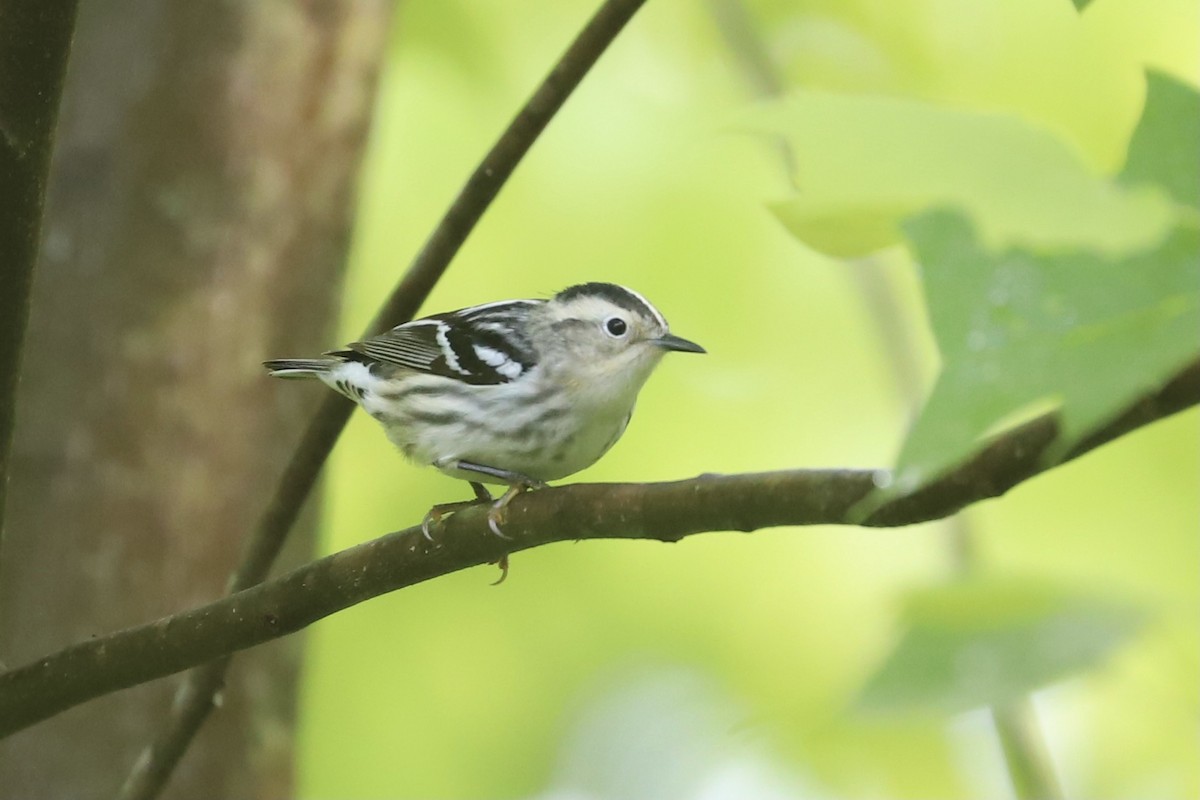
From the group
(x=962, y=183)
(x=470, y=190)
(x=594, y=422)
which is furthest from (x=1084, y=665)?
(x=594, y=422)

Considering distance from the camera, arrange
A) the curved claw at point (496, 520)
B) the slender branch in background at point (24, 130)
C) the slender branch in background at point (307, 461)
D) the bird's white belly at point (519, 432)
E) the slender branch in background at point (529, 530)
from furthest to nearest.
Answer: the bird's white belly at point (519, 432) < the slender branch in background at point (307, 461) < the curved claw at point (496, 520) < the slender branch in background at point (24, 130) < the slender branch in background at point (529, 530)

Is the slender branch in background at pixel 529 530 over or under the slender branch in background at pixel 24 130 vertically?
under

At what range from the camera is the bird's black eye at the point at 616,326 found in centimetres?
293

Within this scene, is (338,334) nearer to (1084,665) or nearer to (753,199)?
(753,199)

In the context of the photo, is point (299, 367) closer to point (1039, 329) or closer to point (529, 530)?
point (529, 530)

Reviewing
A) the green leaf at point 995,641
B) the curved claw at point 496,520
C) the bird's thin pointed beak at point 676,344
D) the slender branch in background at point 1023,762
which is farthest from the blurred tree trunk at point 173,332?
the green leaf at point 995,641

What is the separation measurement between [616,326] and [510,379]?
0.31 metres

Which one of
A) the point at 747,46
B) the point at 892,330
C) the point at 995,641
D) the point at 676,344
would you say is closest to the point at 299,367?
the point at 676,344

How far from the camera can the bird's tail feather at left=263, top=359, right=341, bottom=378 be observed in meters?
2.75

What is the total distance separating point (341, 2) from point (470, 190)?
4.89ft

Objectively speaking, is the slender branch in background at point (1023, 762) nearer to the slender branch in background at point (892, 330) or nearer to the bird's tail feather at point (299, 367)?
the slender branch in background at point (892, 330)

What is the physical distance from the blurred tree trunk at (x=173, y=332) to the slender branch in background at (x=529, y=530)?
3.23ft

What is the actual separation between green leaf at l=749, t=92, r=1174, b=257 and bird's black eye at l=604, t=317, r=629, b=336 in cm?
211

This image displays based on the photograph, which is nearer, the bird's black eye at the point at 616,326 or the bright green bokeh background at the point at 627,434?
the bird's black eye at the point at 616,326
